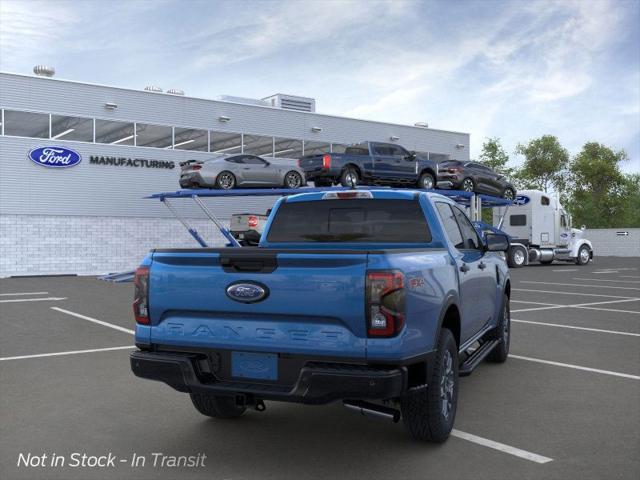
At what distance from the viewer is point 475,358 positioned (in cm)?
608

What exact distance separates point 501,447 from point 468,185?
22489mm

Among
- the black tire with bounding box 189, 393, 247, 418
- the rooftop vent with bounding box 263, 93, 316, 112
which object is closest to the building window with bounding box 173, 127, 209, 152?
the rooftop vent with bounding box 263, 93, 316, 112

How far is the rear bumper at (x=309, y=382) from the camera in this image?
399 cm

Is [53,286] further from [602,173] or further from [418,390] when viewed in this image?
[602,173]

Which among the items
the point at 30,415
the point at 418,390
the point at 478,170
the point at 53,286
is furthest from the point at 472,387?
the point at 478,170

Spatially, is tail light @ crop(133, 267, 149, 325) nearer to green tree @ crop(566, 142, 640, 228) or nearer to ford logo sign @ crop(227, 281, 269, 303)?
ford logo sign @ crop(227, 281, 269, 303)

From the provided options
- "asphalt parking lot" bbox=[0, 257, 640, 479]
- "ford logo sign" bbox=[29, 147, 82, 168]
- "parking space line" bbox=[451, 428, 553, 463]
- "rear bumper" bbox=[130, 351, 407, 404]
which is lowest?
"asphalt parking lot" bbox=[0, 257, 640, 479]

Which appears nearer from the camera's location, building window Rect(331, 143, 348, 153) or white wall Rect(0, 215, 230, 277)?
white wall Rect(0, 215, 230, 277)

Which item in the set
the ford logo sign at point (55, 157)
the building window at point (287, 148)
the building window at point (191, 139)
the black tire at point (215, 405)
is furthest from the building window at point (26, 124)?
the black tire at point (215, 405)

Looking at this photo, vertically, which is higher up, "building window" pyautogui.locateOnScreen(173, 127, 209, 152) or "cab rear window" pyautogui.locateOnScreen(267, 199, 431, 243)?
"building window" pyautogui.locateOnScreen(173, 127, 209, 152)

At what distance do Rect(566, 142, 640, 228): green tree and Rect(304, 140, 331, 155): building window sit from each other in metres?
44.6

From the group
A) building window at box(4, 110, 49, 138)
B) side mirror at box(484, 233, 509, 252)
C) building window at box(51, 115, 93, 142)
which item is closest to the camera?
side mirror at box(484, 233, 509, 252)

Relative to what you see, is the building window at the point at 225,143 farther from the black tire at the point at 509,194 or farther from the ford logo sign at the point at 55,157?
the black tire at the point at 509,194

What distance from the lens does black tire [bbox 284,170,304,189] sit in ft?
80.5
